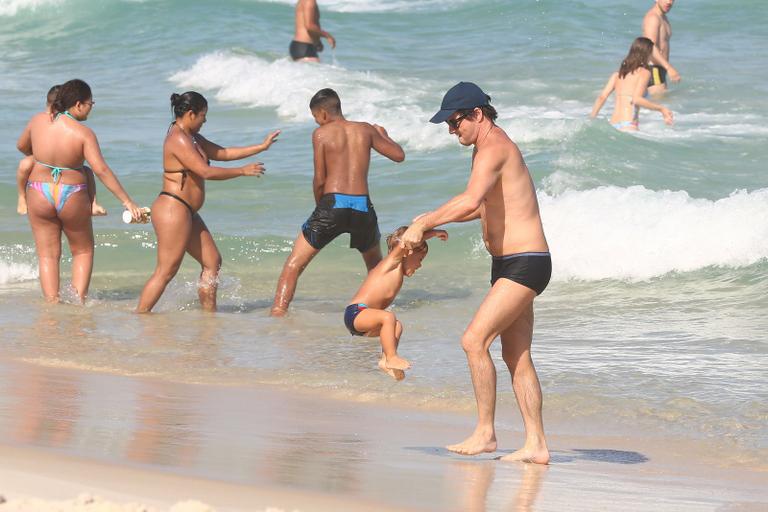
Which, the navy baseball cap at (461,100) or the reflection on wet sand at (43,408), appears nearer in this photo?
the reflection on wet sand at (43,408)

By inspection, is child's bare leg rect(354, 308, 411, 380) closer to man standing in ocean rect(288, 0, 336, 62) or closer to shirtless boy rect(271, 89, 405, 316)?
shirtless boy rect(271, 89, 405, 316)

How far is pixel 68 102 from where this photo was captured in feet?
28.7

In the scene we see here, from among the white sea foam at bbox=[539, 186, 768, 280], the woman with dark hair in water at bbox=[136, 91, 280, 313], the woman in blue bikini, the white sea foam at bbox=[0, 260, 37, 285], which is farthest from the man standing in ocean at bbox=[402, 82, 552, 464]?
the white sea foam at bbox=[0, 260, 37, 285]

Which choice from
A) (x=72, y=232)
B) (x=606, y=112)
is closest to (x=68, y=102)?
(x=72, y=232)

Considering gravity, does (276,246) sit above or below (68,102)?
below

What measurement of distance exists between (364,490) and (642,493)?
1.04 metres

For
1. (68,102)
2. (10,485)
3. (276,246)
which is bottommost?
(276,246)

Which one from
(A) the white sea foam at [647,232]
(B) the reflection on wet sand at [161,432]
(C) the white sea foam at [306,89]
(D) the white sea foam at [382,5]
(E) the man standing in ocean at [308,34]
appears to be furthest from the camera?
(D) the white sea foam at [382,5]

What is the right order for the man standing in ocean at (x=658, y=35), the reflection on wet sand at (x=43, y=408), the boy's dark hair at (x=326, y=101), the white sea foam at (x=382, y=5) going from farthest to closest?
the white sea foam at (x=382, y=5) → the man standing in ocean at (x=658, y=35) → the boy's dark hair at (x=326, y=101) → the reflection on wet sand at (x=43, y=408)

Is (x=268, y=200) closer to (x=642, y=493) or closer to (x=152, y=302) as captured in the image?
(x=152, y=302)

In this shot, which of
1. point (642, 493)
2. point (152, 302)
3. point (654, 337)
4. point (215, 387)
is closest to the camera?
point (642, 493)

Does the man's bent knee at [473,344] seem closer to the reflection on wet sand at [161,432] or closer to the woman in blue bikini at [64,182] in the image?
the reflection on wet sand at [161,432]

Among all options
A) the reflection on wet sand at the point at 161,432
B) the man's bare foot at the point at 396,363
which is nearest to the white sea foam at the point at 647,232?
the reflection on wet sand at the point at 161,432

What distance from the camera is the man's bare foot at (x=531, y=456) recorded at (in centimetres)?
530
